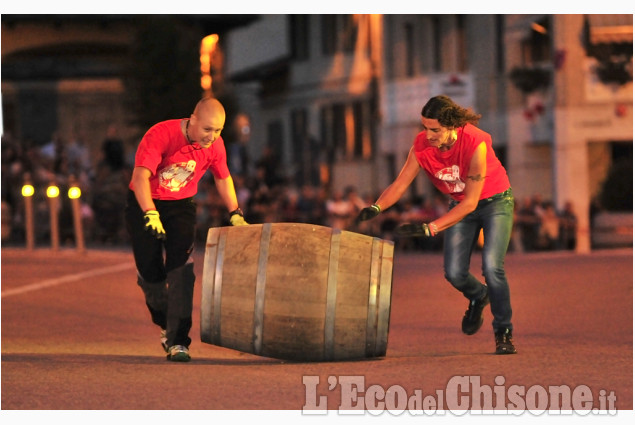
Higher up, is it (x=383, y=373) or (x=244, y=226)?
(x=244, y=226)

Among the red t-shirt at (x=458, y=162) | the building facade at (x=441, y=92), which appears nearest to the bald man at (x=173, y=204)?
the red t-shirt at (x=458, y=162)

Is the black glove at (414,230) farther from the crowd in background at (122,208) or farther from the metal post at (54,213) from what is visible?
the crowd in background at (122,208)

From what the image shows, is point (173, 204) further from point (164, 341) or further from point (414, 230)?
point (414, 230)

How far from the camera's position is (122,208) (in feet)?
111

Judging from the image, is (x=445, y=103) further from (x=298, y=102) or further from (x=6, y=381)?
(x=298, y=102)

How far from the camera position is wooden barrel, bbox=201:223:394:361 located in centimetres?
1077

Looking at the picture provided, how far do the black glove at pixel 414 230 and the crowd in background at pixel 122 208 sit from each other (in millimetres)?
20439

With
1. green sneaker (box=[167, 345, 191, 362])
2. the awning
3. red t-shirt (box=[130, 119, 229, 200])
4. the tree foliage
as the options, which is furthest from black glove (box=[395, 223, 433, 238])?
the tree foliage

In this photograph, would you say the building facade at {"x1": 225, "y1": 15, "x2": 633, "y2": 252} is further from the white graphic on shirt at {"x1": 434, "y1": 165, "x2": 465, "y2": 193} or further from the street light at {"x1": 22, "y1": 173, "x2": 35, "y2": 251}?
the white graphic on shirt at {"x1": 434, "y1": 165, "x2": 465, "y2": 193}

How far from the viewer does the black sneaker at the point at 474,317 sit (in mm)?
11711

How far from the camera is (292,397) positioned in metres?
9.31

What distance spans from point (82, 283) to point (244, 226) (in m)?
10.2

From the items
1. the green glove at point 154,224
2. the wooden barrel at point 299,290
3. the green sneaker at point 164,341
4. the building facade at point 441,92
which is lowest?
the green sneaker at point 164,341

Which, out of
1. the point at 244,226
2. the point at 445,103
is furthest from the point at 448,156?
the point at 244,226
